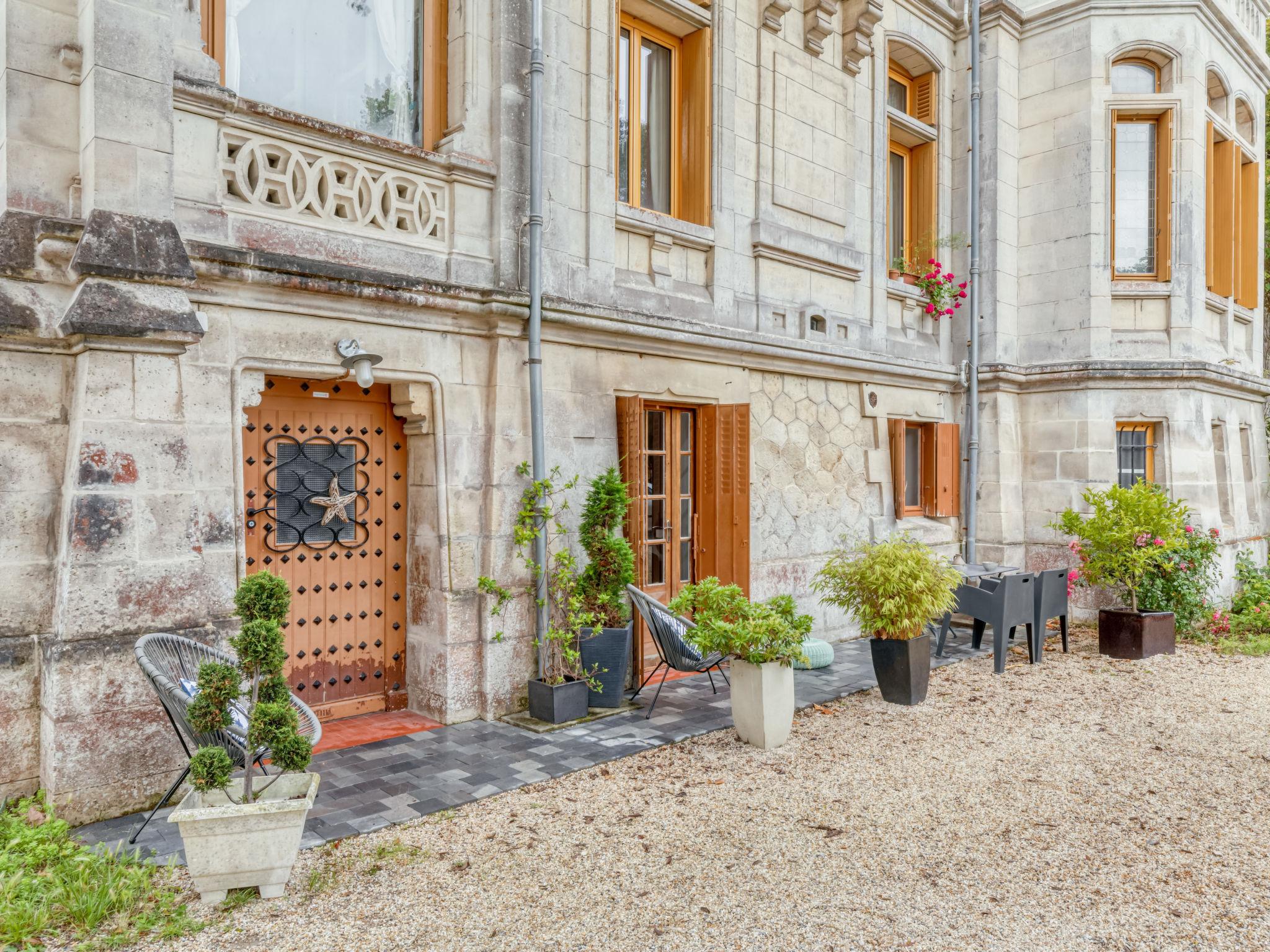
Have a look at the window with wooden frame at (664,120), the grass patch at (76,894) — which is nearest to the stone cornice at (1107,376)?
the window with wooden frame at (664,120)

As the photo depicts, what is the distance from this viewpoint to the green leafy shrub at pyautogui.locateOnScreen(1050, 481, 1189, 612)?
8.33 metres

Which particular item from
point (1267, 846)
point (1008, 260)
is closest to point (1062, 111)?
point (1008, 260)

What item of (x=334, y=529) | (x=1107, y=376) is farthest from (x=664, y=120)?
(x=1107, y=376)

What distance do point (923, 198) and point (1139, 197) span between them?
262cm

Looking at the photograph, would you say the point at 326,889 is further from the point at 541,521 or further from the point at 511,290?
the point at 511,290

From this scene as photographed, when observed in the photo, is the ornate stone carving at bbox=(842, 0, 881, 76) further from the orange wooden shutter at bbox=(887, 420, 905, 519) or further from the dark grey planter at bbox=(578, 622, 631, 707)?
the dark grey planter at bbox=(578, 622, 631, 707)

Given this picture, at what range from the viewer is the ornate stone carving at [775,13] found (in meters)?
7.92

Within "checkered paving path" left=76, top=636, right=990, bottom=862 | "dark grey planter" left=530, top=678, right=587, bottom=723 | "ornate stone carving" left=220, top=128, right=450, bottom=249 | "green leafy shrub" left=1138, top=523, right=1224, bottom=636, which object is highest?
"ornate stone carving" left=220, top=128, right=450, bottom=249

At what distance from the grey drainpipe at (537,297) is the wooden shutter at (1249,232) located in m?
10.8

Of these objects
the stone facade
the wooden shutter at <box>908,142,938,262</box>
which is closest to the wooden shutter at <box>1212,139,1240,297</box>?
the stone facade

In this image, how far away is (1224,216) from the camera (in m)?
11.5

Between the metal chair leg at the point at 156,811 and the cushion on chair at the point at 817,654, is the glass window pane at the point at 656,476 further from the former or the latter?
the metal chair leg at the point at 156,811

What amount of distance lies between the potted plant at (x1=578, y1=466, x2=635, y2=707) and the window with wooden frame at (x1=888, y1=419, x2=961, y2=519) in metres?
4.88

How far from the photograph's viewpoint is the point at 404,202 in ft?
18.9
